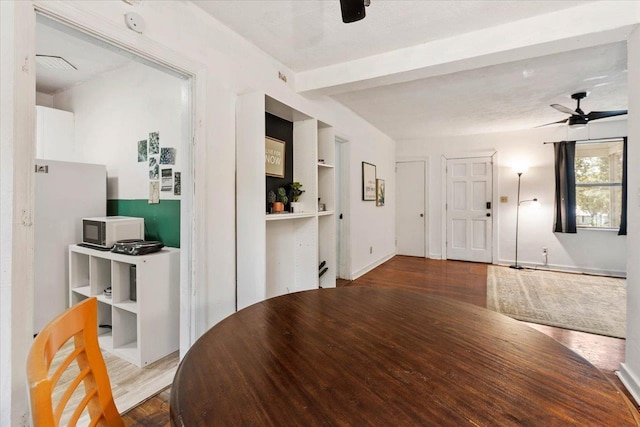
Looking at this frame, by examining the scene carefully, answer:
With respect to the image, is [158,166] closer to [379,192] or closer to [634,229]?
[634,229]

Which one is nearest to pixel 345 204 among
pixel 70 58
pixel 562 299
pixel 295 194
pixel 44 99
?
pixel 295 194

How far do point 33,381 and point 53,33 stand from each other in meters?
2.86

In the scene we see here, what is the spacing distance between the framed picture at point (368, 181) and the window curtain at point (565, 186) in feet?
9.70

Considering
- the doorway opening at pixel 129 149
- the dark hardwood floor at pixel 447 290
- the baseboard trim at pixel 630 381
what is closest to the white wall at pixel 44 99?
the doorway opening at pixel 129 149

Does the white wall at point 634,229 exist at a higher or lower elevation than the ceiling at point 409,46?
lower

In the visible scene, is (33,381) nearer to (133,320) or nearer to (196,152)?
(196,152)

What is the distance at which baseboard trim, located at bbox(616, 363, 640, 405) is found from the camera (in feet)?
5.83

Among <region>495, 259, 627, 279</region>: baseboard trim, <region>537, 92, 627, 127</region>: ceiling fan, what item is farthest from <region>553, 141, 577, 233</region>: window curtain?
<region>537, 92, 627, 127</region>: ceiling fan

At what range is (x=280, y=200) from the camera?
2654mm

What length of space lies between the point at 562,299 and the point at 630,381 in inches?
72.8

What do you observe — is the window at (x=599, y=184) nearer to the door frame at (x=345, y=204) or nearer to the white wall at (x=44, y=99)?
the door frame at (x=345, y=204)

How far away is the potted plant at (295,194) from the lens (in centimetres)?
267

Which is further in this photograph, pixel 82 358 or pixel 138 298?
pixel 138 298

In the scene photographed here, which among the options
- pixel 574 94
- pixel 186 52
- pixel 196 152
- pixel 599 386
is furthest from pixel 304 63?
pixel 574 94
